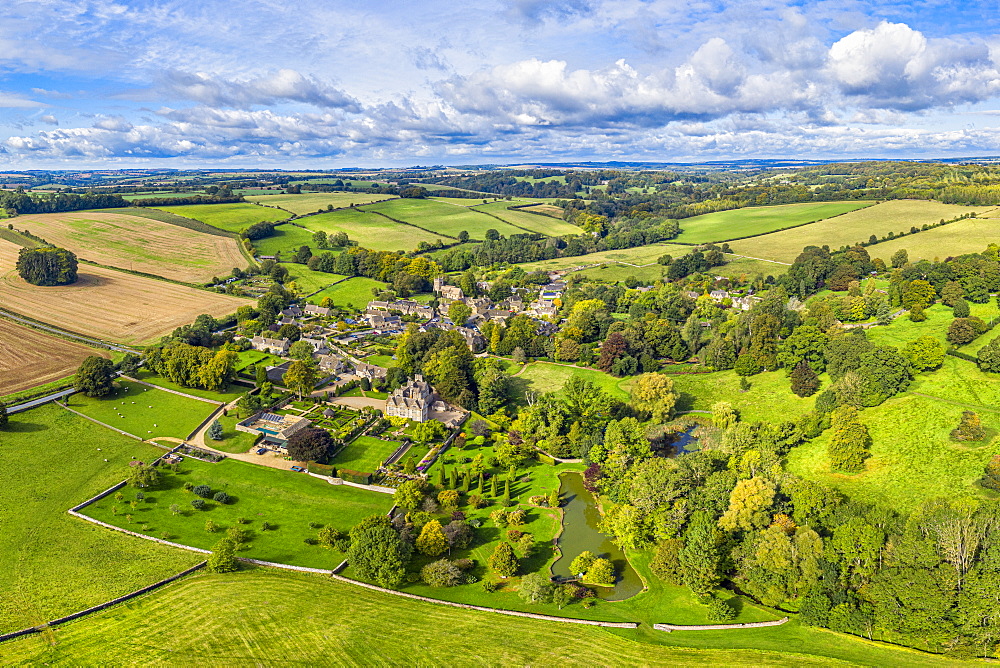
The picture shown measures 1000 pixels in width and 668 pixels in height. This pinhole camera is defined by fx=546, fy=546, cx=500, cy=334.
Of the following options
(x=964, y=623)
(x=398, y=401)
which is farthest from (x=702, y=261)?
(x=964, y=623)

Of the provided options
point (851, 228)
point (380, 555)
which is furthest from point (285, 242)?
point (851, 228)

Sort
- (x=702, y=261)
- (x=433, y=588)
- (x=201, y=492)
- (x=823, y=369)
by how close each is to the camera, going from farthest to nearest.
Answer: (x=702, y=261) < (x=823, y=369) < (x=201, y=492) < (x=433, y=588)

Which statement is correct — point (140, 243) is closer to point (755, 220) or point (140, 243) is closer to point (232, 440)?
point (232, 440)

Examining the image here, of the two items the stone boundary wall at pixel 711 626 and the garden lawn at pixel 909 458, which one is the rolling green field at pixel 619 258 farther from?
the stone boundary wall at pixel 711 626

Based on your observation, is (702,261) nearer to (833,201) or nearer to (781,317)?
(781,317)

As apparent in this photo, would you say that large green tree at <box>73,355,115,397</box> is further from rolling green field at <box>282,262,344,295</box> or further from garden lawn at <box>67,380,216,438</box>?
rolling green field at <box>282,262,344,295</box>

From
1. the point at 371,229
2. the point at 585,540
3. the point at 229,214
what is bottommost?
the point at 585,540

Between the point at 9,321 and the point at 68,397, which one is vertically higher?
the point at 9,321
